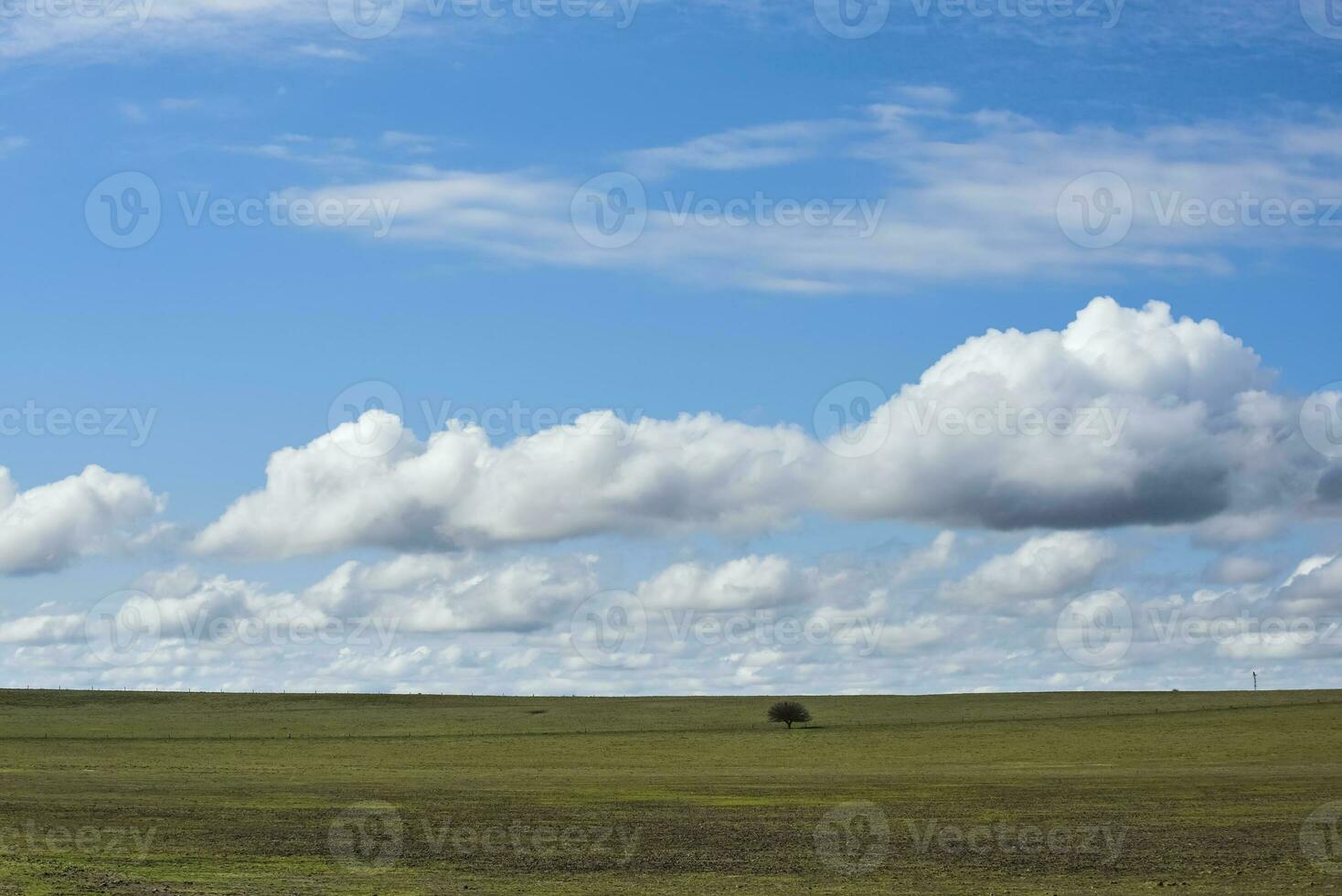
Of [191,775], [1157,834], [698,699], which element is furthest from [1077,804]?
[698,699]

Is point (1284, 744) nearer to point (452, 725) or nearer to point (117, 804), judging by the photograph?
point (117, 804)

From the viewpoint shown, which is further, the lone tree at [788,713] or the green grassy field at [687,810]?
the lone tree at [788,713]

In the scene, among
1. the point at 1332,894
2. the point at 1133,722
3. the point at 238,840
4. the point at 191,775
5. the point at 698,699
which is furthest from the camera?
the point at 698,699

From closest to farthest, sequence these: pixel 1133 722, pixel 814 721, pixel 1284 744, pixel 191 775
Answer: pixel 191 775 → pixel 1284 744 → pixel 1133 722 → pixel 814 721

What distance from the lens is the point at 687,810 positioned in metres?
47.7

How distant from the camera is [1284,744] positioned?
8706 centimetres

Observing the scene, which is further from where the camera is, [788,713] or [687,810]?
[788,713]

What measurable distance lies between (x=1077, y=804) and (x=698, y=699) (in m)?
140

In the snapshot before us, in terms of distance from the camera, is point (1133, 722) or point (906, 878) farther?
point (1133, 722)

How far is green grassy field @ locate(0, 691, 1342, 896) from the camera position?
30.3m

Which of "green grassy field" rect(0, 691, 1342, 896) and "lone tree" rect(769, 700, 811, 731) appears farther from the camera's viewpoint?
"lone tree" rect(769, 700, 811, 731)

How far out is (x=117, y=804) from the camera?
49.0 m

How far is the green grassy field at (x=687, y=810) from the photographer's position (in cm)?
3031

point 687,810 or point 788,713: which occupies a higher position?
point 788,713
